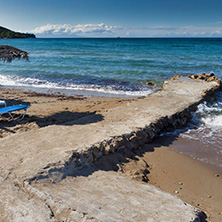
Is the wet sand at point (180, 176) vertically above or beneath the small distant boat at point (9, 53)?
beneath

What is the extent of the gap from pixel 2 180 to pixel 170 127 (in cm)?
513

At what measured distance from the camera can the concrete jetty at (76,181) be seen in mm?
2938

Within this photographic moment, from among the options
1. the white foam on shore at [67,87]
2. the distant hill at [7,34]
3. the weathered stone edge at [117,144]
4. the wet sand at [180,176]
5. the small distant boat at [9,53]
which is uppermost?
the distant hill at [7,34]

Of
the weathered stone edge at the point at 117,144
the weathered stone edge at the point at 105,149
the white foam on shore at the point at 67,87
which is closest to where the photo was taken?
the weathered stone edge at the point at 105,149

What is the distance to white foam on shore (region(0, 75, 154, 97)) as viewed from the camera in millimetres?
12594

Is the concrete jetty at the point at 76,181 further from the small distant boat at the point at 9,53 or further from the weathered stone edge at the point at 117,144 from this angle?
the small distant boat at the point at 9,53

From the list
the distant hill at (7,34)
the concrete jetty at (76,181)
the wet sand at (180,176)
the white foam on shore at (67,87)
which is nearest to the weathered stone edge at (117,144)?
the concrete jetty at (76,181)

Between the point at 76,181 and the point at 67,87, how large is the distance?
1082cm

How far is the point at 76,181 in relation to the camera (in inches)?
143

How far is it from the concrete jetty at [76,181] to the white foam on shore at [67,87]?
6.57 meters

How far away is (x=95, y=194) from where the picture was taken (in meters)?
3.32

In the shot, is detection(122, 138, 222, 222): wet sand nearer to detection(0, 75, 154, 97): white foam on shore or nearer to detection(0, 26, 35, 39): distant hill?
detection(0, 75, 154, 97): white foam on shore

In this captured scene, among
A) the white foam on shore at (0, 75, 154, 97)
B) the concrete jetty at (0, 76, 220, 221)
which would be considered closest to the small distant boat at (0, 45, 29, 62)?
the concrete jetty at (0, 76, 220, 221)

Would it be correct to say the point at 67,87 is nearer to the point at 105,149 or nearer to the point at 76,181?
the point at 105,149
